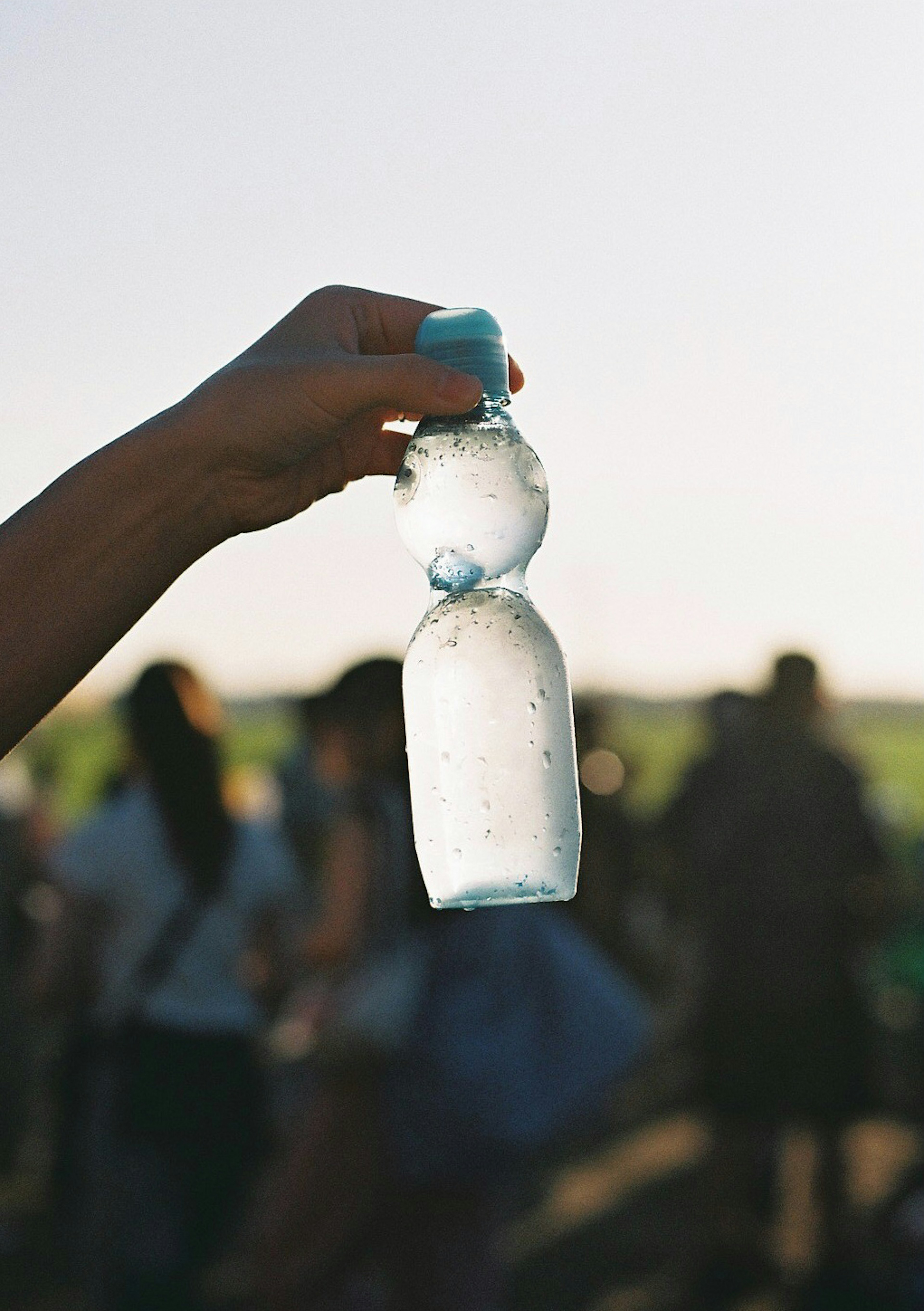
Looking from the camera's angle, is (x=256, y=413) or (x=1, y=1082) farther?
(x=1, y=1082)

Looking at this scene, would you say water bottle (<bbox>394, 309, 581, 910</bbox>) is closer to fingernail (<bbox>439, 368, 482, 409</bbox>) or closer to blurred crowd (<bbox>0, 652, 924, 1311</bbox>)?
fingernail (<bbox>439, 368, 482, 409</bbox>)

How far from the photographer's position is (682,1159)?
8.20 metres

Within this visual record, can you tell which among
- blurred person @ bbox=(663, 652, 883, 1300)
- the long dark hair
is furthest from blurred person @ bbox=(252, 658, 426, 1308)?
blurred person @ bbox=(663, 652, 883, 1300)

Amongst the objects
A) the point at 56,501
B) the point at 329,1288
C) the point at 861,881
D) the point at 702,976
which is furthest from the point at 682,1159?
the point at 56,501

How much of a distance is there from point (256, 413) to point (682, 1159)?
7373mm

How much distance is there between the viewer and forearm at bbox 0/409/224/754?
153 centimetres

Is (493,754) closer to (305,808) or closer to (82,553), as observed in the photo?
(82,553)

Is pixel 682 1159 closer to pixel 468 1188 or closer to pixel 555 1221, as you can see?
pixel 555 1221

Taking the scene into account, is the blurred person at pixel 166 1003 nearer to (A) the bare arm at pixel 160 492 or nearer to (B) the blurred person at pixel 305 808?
(A) the bare arm at pixel 160 492

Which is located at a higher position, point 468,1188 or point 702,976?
point 468,1188

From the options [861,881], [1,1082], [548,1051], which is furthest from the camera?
[1,1082]

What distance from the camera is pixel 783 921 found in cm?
573

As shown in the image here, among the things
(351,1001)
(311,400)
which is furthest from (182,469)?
(351,1001)

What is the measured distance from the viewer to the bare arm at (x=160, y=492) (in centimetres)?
148
